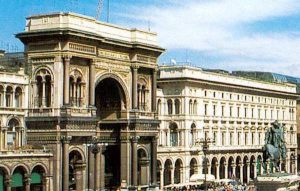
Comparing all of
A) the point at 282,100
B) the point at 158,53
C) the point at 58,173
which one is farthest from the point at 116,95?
the point at 282,100

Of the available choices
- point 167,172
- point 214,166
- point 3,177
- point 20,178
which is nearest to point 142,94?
point 167,172

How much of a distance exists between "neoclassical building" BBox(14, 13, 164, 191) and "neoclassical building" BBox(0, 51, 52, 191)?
104cm

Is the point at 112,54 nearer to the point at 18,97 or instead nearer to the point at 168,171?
the point at 18,97

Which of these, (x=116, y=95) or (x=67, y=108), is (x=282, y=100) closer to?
(x=116, y=95)

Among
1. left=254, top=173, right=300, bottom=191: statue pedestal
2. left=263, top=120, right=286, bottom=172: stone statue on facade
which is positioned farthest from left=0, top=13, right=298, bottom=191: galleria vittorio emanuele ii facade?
left=254, top=173, right=300, bottom=191: statue pedestal

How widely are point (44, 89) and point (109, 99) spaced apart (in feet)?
40.4

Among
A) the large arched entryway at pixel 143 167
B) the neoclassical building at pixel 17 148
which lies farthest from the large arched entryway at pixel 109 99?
the neoclassical building at pixel 17 148

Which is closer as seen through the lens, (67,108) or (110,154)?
(67,108)

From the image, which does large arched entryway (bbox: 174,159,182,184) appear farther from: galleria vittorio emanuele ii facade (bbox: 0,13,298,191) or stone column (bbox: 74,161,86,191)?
stone column (bbox: 74,161,86,191)

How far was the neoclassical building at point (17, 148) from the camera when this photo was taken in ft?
234

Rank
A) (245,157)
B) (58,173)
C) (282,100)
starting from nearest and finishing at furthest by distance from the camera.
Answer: (58,173) → (245,157) → (282,100)

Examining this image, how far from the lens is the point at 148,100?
90.9m

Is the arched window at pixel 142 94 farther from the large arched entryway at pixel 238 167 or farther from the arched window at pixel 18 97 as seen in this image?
the large arched entryway at pixel 238 167

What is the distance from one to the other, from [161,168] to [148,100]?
13.6 meters
